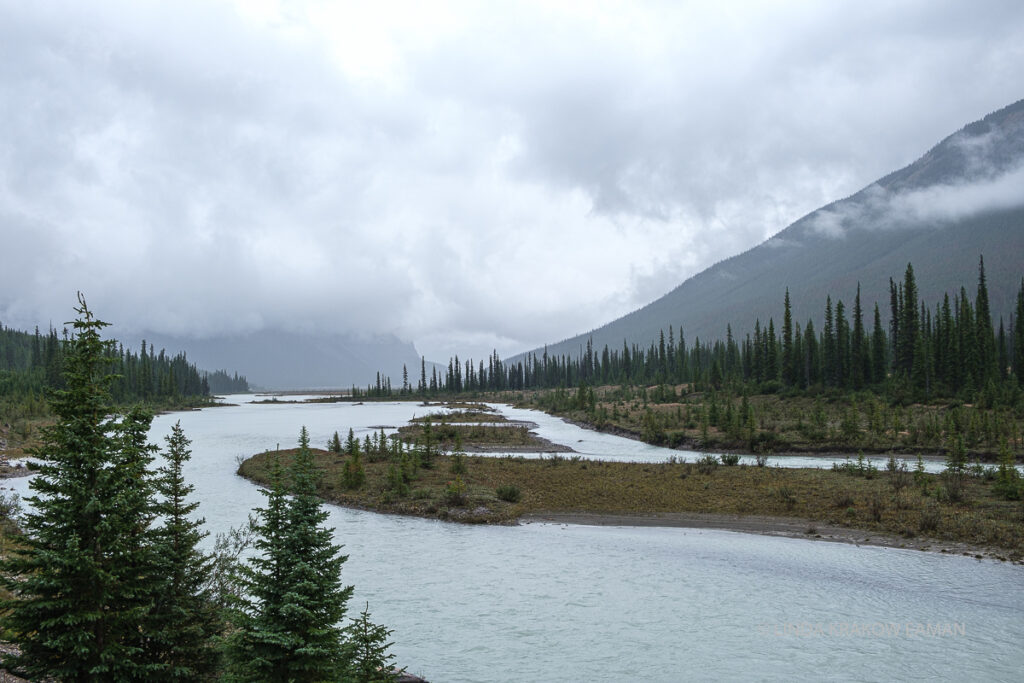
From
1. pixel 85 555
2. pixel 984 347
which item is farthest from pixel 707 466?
pixel 984 347

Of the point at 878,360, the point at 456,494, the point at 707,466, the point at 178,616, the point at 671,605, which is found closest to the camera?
the point at 178,616

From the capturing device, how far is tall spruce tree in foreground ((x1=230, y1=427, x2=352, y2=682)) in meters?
9.71

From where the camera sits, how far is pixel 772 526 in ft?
104

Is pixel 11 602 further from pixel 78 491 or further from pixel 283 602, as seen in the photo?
pixel 283 602

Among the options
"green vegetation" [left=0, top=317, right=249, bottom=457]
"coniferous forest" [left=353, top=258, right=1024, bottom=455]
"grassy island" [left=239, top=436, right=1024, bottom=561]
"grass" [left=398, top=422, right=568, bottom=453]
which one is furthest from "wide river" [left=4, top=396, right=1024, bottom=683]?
"grass" [left=398, top=422, right=568, bottom=453]

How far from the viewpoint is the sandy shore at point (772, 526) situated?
88.2 feet

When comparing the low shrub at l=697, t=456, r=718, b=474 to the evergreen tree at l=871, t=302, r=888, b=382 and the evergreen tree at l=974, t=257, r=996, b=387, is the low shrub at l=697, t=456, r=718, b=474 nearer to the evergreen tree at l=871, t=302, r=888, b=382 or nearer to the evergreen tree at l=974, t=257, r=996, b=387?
the evergreen tree at l=974, t=257, r=996, b=387

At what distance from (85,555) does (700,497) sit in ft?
109

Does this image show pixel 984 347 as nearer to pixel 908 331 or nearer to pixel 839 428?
pixel 908 331

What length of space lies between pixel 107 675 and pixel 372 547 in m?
17.8

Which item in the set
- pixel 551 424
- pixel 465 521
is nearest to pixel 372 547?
pixel 465 521

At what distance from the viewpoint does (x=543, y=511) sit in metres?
35.6

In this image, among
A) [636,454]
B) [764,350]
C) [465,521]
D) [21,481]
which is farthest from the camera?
[764,350]

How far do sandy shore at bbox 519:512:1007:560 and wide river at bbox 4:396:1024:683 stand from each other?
1.00 metres
